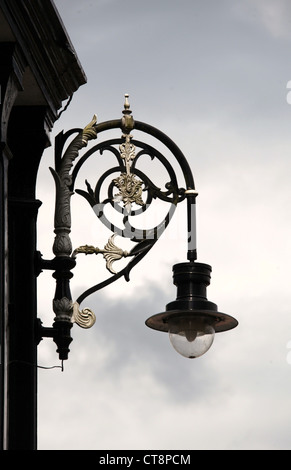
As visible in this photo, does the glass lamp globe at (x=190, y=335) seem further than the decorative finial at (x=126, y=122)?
No

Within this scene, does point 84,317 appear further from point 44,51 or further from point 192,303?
point 44,51

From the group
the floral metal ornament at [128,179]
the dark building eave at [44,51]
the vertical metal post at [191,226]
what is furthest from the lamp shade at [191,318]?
the dark building eave at [44,51]

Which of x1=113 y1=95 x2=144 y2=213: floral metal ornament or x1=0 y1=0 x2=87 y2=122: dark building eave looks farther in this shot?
x1=113 y1=95 x2=144 y2=213: floral metal ornament

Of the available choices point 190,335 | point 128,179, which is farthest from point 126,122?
point 190,335

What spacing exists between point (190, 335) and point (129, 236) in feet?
3.51

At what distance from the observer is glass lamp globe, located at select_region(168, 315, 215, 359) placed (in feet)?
55.4

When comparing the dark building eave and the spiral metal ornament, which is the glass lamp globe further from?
the dark building eave

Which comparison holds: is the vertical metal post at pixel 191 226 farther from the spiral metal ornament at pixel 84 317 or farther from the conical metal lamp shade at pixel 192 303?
the spiral metal ornament at pixel 84 317

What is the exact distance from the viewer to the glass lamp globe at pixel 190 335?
55.4 feet

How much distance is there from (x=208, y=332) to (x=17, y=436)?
1.72 m

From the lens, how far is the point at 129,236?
1748 cm

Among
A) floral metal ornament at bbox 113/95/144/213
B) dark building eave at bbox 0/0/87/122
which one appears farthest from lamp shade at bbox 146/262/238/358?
dark building eave at bbox 0/0/87/122
